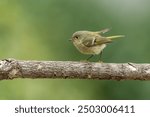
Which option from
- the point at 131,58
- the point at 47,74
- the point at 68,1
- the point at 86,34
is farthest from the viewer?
the point at 68,1

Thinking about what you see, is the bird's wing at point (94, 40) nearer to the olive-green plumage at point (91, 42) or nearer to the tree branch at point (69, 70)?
the olive-green plumage at point (91, 42)

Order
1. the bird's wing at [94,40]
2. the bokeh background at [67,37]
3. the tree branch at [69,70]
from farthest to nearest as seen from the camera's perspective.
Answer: the bokeh background at [67,37] < the bird's wing at [94,40] < the tree branch at [69,70]

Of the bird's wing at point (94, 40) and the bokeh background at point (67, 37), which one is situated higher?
the bokeh background at point (67, 37)

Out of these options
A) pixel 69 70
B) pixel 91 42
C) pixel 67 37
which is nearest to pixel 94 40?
pixel 91 42

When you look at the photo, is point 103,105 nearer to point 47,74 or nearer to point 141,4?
point 47,74

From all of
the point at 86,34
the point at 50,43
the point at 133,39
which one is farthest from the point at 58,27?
the point at 86,34

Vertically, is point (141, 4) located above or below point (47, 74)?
above

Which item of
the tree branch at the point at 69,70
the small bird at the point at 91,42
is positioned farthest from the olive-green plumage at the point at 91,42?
the tree branch at the point at 69,70
